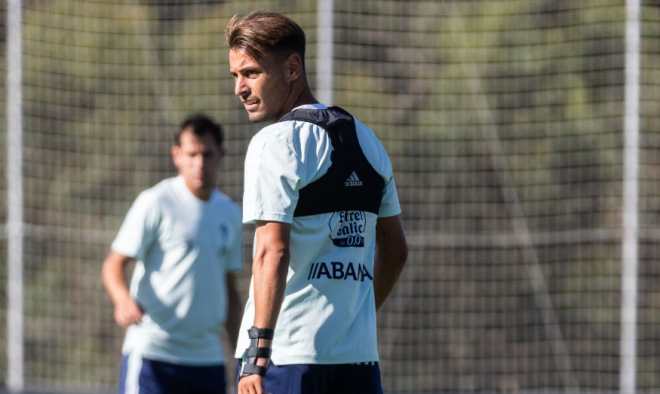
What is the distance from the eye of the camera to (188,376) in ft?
17.6

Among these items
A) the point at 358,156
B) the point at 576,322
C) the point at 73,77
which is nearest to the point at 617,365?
the point at 576,322

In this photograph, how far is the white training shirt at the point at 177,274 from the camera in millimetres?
5383

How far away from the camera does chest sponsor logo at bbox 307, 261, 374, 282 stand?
130 inches

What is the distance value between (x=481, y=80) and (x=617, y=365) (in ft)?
11.0

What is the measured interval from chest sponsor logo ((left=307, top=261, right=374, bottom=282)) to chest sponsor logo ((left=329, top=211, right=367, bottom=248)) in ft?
0.20

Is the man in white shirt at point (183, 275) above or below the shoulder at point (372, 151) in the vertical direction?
below

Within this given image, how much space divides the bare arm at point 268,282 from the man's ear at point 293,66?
1.70 feet

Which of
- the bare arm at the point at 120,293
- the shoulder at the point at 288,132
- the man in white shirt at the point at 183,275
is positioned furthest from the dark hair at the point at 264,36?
the man in white shirt at the point at 183,275

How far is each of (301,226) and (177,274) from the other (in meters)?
2.29

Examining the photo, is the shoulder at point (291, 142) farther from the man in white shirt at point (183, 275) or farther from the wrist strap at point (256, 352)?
the man in white shirt at point (183, 275)

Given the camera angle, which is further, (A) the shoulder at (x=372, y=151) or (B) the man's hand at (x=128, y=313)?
(B) the man's hand at (x=128, y=313)

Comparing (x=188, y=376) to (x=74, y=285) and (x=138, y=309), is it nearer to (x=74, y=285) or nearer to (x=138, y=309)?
(x=138, y=309)

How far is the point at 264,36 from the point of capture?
11.0 feet

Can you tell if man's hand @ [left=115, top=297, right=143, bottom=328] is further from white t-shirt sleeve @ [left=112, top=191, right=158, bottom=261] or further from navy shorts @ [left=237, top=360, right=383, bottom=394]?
navy shorts @ [left=237, top=360, right=383, bottom=394]
